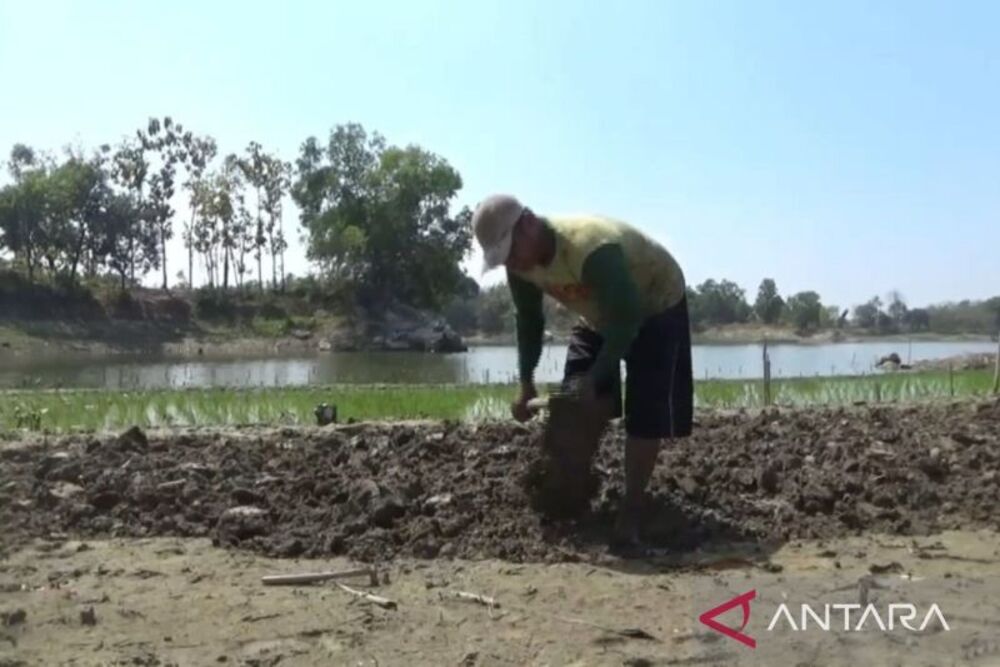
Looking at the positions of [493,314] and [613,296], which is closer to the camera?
[613,296]

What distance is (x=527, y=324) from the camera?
15.4 feet

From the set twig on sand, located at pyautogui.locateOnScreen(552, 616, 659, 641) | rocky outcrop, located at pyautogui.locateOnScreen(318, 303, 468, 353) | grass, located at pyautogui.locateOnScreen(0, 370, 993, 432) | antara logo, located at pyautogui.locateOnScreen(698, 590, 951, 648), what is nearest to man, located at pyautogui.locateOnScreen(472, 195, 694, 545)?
antara logo, located at pyautogui.locateOnScreen(698, 590, 951, 648)

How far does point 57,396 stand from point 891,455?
10.8 meters

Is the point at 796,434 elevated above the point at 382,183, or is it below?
below

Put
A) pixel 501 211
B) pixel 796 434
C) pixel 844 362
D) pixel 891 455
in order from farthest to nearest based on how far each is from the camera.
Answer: pixel 844 362, pixel 796 434, pixel 891 455, pixel 501 211

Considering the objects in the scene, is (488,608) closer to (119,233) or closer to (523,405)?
(523,405)

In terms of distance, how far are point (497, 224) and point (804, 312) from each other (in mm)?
66233

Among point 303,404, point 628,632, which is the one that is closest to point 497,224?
point 628,632

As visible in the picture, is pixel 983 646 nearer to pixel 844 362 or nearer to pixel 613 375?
pixel 613 375

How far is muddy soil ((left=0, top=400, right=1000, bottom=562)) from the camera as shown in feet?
14.3

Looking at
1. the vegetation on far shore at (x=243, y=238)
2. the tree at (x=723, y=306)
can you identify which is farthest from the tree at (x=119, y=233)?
the tree at (x=723, y=306)

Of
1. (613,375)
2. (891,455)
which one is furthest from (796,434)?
(613,375)

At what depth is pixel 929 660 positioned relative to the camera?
3057 mm

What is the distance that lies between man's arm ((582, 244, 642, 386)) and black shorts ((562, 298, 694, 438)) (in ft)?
1.11
